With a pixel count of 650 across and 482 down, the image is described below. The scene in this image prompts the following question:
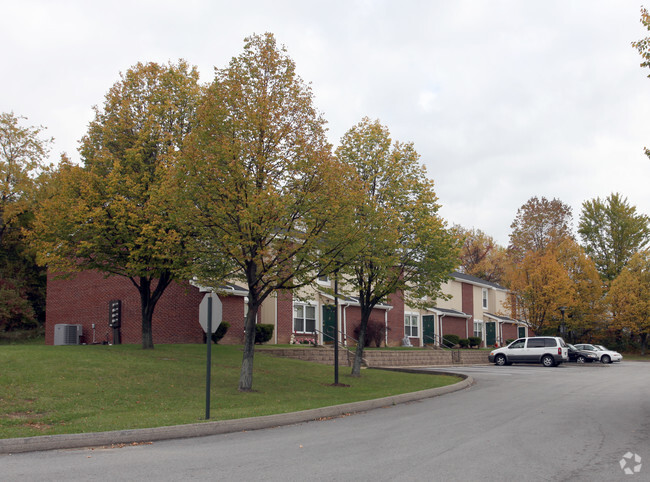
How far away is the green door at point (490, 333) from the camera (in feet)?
181

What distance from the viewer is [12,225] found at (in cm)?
4284

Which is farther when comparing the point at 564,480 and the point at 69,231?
the point at 69,231

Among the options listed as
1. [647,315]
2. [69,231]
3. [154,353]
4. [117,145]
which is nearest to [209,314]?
[154,353]

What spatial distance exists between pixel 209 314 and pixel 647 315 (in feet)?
172

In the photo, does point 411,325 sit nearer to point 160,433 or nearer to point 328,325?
point 328,325

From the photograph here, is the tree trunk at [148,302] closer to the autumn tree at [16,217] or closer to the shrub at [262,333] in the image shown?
the shrub at [262,333]

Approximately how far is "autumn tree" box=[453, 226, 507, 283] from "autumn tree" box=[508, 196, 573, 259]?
159 inches

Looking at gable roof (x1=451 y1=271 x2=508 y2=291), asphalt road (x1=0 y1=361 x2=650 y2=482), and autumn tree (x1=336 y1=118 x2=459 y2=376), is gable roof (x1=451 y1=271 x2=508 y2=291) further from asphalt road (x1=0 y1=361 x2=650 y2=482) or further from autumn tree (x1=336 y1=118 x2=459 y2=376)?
asphalt road (x1=0 y1=361 x2=650 y2=482)

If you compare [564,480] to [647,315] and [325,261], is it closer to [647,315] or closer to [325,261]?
[325,261]

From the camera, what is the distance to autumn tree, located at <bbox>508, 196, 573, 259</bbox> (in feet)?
208

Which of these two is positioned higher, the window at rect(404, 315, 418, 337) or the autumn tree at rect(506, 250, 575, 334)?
the autumn tree at rect(506, 250, 575, 334)

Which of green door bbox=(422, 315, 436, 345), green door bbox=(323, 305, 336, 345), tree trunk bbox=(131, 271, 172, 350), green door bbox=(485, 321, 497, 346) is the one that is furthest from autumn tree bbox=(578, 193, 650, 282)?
tree trunk bbox=(131, 271, 172, 350)

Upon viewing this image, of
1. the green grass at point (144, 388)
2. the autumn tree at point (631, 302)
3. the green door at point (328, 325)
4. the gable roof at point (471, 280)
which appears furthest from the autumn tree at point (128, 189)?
the autumn tree at point (631, 302)

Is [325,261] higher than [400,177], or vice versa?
[400,177]
